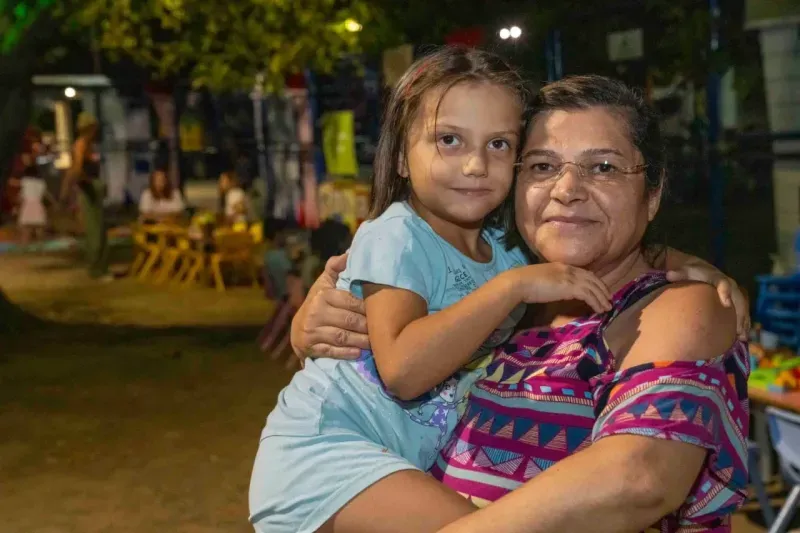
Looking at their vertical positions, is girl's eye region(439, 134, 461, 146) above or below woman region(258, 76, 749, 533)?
above

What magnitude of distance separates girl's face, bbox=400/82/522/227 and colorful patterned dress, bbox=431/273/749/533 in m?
0.32

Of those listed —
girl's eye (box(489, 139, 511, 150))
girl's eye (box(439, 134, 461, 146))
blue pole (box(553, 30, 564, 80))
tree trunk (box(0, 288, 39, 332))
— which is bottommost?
tree trunk (box(0, 288, 39, 332))

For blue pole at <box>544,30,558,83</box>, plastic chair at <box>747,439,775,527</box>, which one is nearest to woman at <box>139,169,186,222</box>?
blue pole at <box>544,30,558,83</box>

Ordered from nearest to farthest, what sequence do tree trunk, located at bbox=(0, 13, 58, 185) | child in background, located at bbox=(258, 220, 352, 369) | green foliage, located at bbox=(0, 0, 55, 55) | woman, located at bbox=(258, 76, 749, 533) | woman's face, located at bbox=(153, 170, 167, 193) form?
woman, located at bbox=(258, 76, 749, 533)
child in background, located at bbox=(258, 220, 352, 369)
green foliage, located at bbox=(0, 0, 55, 55)
tree trunk, located at bbox=(0, 13, 58, 185)
woman's face, located at bbox=(153, 170, 167, 193)

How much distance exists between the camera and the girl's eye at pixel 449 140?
1942 millimetres

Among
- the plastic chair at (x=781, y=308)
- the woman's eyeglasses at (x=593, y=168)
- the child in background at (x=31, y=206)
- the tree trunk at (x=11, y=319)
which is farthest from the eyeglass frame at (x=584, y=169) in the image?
the child in background at (x=31, y=206)

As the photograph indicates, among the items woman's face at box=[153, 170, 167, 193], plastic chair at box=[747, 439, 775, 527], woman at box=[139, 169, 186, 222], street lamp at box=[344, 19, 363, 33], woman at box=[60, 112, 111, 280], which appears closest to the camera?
plastic chair at box=[747, 439, 775, 527]

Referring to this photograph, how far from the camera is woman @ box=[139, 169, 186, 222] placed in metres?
14.2

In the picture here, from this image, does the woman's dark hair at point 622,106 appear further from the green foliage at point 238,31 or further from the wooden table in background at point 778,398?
the green foliage at point 238,31

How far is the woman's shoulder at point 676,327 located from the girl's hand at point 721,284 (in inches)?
4.3

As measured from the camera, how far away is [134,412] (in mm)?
7645

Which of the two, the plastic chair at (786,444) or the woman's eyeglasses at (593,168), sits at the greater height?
the woman's eyeglasses at (593,168)

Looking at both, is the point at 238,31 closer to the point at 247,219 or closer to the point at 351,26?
the point at 351,26

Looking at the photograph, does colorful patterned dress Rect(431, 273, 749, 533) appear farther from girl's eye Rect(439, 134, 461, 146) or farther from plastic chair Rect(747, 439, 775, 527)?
plastic chair Rect(747, 439, 775, 527)
